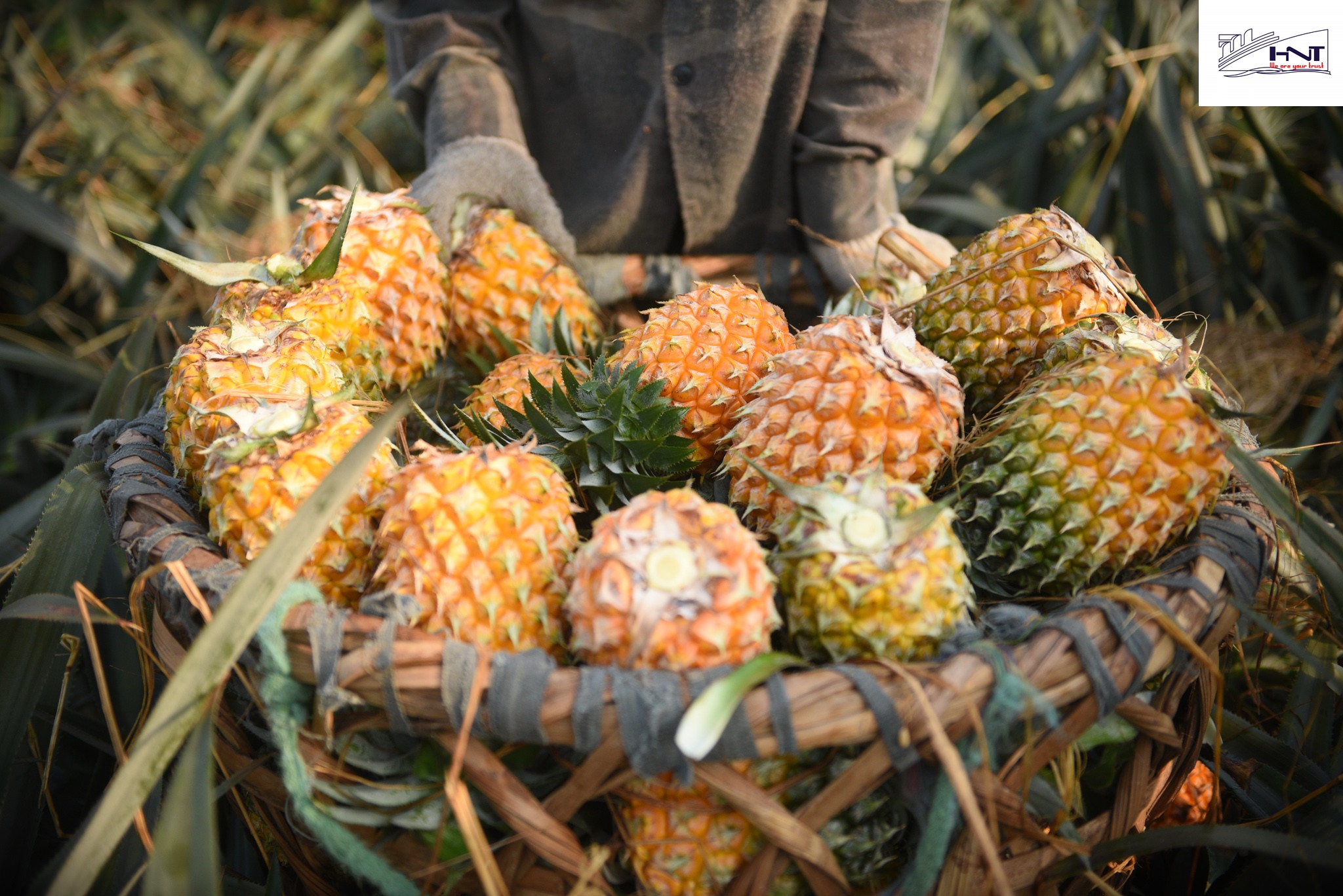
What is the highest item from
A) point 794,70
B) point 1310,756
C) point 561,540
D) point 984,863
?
point 794,70

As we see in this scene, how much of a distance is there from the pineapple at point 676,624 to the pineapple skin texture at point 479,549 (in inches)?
2.1

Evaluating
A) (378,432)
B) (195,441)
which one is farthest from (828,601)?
(195,441)

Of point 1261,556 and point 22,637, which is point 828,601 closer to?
point 1261,556

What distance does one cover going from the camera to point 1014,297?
3.34ft

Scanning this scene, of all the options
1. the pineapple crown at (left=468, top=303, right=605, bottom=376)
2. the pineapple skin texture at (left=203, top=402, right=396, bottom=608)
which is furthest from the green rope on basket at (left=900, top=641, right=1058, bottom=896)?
the pineapple crown at (left=468, top=303, right=605, bottom=376)

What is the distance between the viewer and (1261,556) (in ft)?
2.65

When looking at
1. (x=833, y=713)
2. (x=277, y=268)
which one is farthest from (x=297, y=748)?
(x=277, y=268)

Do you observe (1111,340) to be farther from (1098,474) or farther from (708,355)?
(708,355)

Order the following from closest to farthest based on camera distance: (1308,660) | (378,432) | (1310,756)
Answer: (378,432)
(1308,660)
(1310,756)

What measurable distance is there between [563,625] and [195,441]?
1.49ft

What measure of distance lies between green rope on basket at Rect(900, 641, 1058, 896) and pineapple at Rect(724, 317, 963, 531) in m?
0.24

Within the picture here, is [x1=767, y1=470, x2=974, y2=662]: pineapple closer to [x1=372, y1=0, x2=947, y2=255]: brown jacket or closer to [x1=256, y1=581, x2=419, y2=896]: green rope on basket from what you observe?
[x1=256, y1=581, x2=419, y2=896]: green rope on basket

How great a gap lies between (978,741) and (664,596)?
0.91ft

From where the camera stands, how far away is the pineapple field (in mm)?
667
